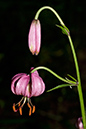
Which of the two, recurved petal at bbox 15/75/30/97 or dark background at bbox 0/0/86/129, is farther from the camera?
dark background at bbox 0/0/86/129

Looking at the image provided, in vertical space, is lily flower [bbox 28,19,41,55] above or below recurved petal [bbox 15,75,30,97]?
above

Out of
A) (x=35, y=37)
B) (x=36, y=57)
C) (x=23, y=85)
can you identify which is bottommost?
(x=23, y=85)

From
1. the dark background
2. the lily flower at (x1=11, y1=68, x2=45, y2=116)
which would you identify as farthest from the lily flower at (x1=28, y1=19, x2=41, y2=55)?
the dark background

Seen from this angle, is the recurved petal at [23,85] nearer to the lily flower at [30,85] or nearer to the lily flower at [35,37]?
the lily flower at [30,85]

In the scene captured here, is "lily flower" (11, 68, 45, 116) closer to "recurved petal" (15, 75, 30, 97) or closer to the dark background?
"recurved petal" (15, 75, 30, 97)

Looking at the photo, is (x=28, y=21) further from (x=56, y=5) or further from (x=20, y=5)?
(x=56, y=5)

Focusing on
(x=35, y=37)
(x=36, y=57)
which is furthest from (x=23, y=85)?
(x=36, y=57)

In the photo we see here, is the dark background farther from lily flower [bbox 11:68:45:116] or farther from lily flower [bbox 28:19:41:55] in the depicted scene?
lily flower [bbox 28:19:41:55]

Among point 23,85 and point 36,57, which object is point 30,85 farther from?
point 36,57
